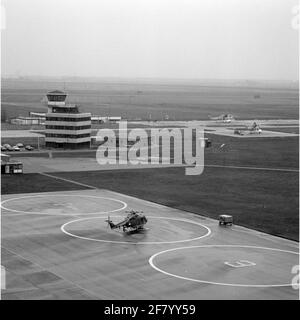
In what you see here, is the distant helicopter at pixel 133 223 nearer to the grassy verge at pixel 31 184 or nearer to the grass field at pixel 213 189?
the grass field at pixel 213 189

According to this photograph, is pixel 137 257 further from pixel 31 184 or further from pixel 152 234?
pixel 31 184

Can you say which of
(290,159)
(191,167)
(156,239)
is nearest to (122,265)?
(156,239)

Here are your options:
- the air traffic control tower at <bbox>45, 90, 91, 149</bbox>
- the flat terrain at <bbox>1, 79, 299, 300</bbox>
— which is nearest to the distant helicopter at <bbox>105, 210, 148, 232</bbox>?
the flat terrain at <bbox>1, 79, 299, 300</bbox>

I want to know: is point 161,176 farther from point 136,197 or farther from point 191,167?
point 136,197

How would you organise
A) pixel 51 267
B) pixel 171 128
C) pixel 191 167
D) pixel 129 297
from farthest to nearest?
pixel 171 128 → pixel 191 167 → pixel 51 267 → pixel 129 297

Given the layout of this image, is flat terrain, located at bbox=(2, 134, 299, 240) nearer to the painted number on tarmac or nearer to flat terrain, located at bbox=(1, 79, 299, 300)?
flat terrain, located at bbox=(1, 79, 299, 300)

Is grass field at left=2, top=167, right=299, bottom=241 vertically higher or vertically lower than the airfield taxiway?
higher
